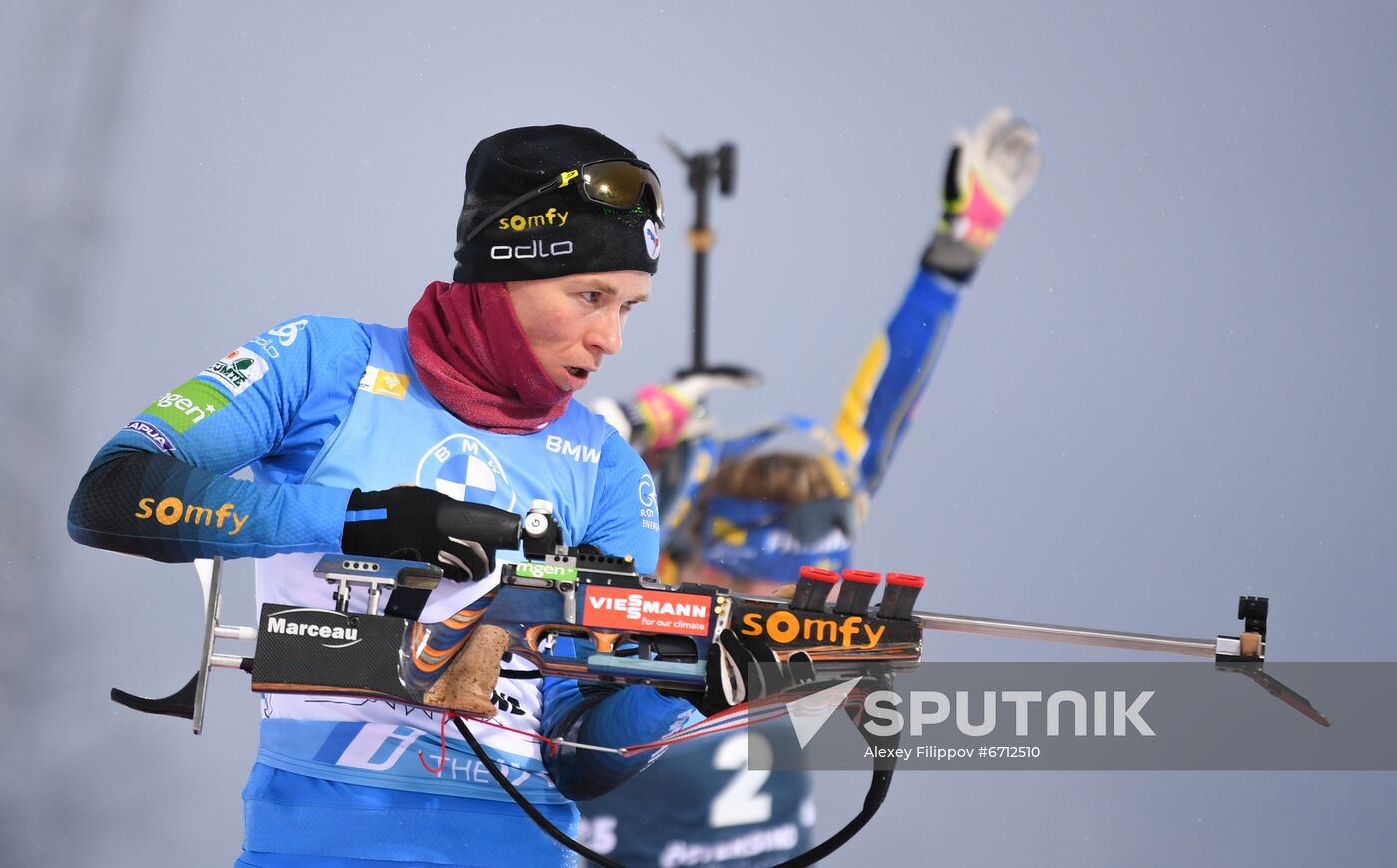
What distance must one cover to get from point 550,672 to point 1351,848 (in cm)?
214

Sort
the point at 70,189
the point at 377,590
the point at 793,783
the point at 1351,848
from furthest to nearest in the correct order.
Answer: the point at 1351,848 → the point at 70,189 → the point at 793,783 → the point at 377,590

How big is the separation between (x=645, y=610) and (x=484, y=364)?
Answer: 330 mm

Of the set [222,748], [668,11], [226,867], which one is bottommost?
[226,867]

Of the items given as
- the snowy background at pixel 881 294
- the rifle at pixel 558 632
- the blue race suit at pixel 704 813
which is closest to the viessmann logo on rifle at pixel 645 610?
the rifle at pixel 558 632

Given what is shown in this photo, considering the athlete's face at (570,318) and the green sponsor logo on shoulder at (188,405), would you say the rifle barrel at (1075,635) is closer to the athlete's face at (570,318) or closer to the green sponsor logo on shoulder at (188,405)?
the athlete's face at (570,318)

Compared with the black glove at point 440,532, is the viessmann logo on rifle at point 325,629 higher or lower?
lower

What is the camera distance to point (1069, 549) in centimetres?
271

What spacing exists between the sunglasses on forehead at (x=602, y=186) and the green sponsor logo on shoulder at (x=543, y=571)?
0.38m

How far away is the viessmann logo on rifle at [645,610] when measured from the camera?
971 mm

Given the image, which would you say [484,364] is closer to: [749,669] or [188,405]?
[188,405]

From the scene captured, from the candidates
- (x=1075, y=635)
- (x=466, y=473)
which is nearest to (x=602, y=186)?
(x=466, y=473)

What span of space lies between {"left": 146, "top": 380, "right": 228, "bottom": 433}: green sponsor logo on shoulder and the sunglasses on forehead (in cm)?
28

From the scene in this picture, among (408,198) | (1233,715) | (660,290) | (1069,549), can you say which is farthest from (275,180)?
(1233,715)

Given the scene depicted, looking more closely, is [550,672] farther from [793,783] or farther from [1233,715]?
[1233,715]
